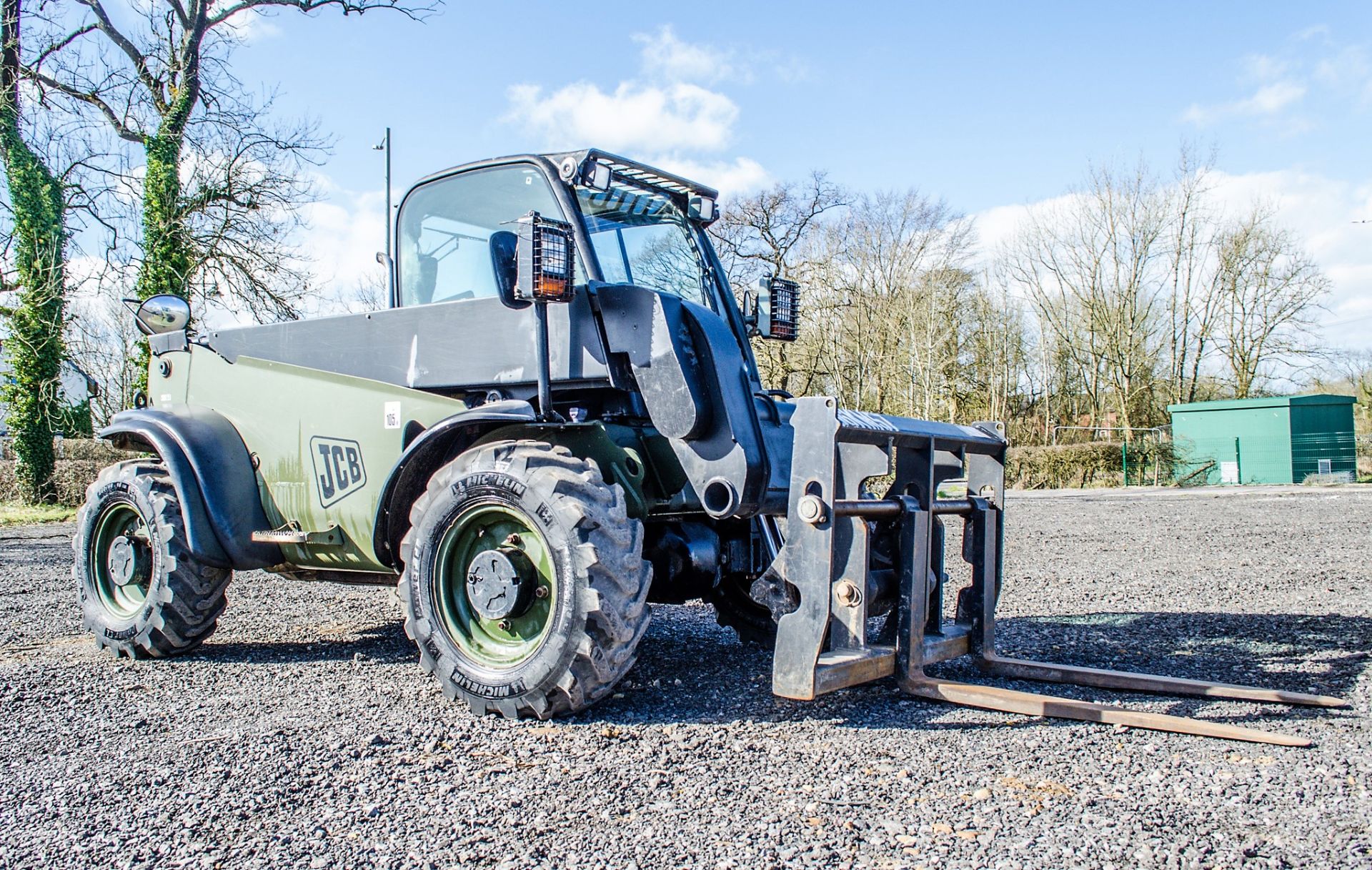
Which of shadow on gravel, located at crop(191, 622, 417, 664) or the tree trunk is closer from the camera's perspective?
shadow on gravel, located at crop(191, 622, 417, 664)

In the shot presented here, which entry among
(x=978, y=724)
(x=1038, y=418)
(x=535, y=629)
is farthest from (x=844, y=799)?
(x=1038, y=418)

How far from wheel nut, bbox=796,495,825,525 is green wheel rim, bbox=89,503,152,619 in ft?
13.5

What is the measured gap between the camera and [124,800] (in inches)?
134

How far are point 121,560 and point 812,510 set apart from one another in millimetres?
4466

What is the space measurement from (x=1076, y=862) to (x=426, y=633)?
2.93 m

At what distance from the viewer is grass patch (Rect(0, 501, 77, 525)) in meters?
18.4

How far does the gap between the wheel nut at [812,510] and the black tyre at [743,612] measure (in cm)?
185

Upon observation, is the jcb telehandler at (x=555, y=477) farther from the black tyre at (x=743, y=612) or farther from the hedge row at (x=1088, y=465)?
the hedge row at (x=1088, y=465)

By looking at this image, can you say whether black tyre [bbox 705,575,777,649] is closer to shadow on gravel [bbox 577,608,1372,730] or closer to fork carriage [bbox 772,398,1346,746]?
shadow on gravel [bbox 577,608,1372,730]

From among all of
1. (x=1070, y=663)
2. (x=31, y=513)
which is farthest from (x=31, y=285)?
(x=1070, y=663)

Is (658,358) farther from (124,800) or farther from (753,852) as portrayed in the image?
(124,800)

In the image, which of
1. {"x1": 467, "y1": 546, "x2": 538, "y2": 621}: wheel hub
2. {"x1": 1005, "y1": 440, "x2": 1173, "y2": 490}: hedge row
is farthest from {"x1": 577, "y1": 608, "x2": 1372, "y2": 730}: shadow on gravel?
{"x1": 1005, "y1": 440, "x2": 1173, "y2": 490}: hedge row

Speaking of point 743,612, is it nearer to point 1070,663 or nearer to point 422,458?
point 1070,663

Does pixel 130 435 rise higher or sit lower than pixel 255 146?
lower
